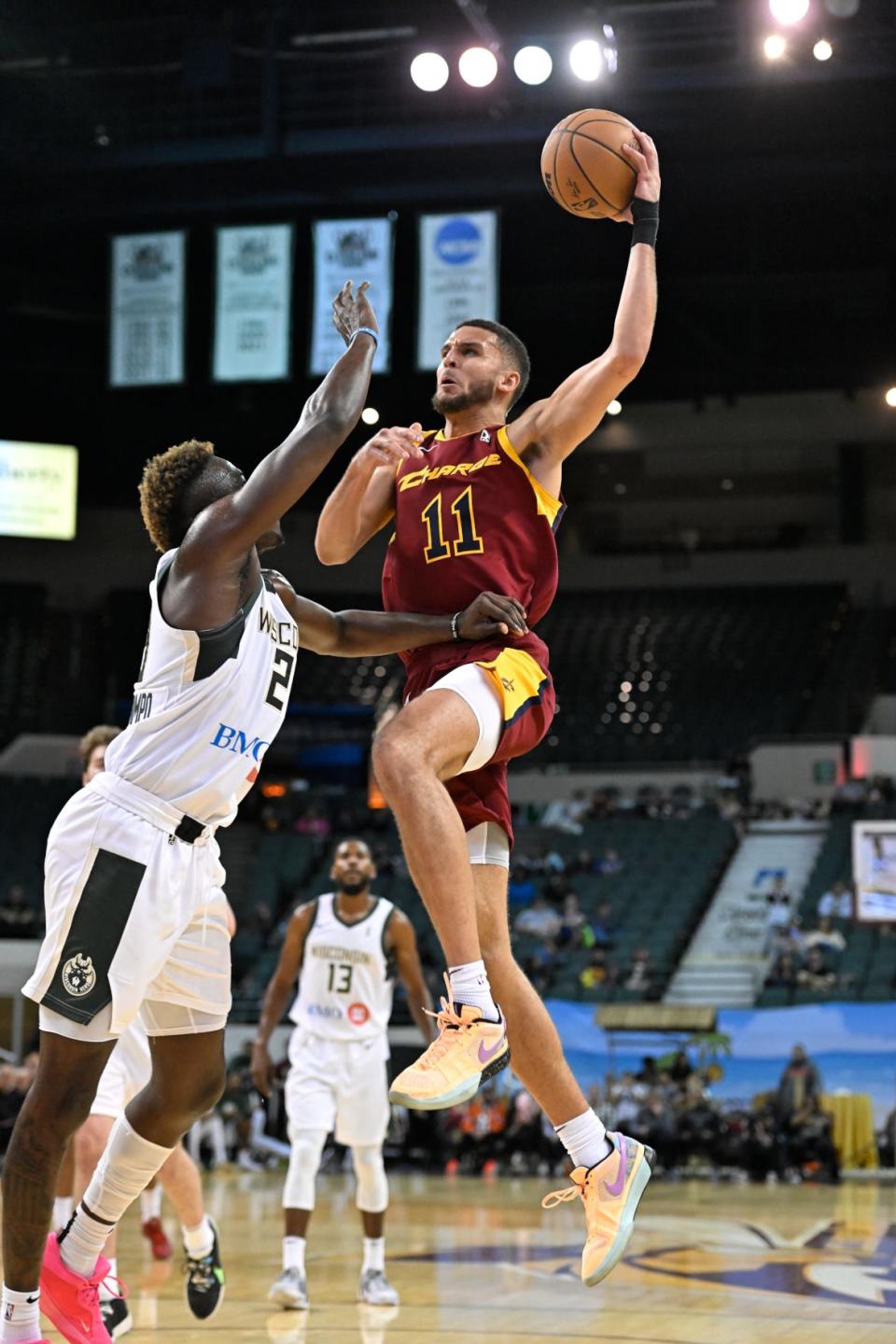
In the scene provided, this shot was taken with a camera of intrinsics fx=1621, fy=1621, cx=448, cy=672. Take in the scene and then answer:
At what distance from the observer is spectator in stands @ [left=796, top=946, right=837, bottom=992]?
1730cm

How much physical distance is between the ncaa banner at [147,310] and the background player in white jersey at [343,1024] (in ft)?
35.5

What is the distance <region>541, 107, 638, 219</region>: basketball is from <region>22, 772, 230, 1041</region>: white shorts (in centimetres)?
223

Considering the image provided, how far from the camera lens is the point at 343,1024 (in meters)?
9.02

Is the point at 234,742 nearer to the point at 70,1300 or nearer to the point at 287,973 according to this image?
the point at 70,1300

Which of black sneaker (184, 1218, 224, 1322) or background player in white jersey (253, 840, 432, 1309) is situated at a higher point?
background player in white jersey (253, 840, 432, 1309)

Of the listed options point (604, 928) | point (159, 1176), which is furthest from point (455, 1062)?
point (604, 928)

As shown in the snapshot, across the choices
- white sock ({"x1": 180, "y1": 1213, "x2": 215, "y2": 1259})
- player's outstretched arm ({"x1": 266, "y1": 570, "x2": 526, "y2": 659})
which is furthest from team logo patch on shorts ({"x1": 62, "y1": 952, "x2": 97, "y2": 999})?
white sock ({"x1": 180, "y1": 1213, "x2": 215, "y2": 1259})

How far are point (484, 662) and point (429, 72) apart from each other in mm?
12297

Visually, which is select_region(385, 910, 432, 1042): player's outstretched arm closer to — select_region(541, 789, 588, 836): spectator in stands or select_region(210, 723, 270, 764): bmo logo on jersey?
select_region(210, 723, 270, 764): bmo logo on jersey

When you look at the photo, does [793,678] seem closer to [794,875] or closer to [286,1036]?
[794,875]

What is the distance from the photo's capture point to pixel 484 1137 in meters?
17.1

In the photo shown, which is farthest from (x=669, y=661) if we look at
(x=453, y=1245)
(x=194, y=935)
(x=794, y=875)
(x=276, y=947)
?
(x=194, y=935)

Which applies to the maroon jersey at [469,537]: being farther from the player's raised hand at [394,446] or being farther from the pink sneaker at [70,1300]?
the pink sneaker at [70,1300]

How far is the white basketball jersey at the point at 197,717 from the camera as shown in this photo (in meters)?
4.61
